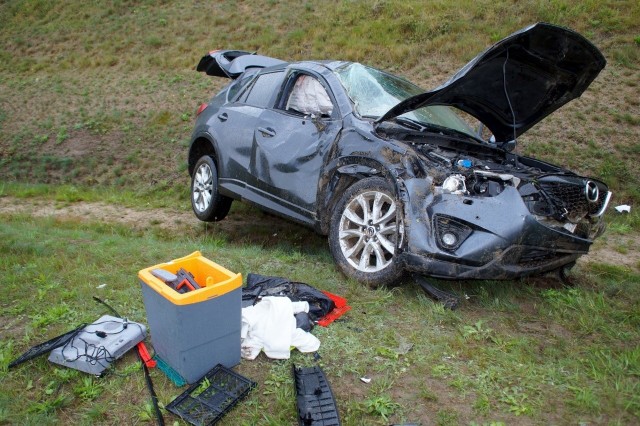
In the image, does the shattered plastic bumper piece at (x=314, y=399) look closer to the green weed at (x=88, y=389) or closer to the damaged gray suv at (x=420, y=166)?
the green weed at (x=88, y=389)

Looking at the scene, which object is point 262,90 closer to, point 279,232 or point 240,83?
point 240,83

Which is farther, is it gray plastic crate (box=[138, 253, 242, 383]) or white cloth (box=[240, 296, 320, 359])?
white cloth (box=[240, 296, 320, 359])

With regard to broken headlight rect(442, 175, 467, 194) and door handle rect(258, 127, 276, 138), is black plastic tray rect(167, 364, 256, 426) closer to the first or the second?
broken headlight rect(442, 175, 467, 194)

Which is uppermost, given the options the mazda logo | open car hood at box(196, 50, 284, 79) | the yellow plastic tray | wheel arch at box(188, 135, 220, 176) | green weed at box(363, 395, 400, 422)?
open car hood at box(196, 50, 284, 79)

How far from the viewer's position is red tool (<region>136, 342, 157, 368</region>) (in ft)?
9.76

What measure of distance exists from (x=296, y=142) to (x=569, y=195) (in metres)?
2.28

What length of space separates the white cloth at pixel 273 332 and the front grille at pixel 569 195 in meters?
1.96

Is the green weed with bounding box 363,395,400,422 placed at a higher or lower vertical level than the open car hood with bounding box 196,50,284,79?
lower

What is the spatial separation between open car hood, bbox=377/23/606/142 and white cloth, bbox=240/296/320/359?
1.78 m

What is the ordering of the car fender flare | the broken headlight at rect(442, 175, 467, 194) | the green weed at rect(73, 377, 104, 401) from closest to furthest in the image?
Answer: the green weed at rect(73, 377, 104, 401) → the broken headlight at rect(442, 175, 467, 194) → the car fender flare

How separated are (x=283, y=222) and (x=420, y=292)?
3007 millimetres

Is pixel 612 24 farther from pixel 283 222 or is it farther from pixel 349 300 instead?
pixel 349 300

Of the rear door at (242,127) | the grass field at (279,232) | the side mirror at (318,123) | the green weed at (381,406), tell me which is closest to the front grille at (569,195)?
the grass field at (279,232)

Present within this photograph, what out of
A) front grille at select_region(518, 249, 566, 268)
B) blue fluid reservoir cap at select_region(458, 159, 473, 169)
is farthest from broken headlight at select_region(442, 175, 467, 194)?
front grille at select_region(518, 249, 566, 268)
